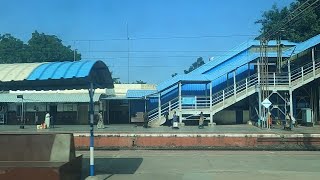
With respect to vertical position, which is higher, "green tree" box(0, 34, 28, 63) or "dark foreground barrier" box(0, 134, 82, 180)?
"green tree" box(0, 34, 28, 63)

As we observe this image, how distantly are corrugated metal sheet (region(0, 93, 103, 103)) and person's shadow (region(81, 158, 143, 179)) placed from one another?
24.0 metres

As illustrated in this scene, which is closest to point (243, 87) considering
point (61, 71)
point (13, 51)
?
point (61, 71)

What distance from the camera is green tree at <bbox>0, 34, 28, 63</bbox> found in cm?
9131

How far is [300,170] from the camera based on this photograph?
17016 mm

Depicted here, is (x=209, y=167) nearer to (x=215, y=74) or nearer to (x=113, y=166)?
(x=113, y=166)

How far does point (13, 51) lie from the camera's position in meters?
93.1

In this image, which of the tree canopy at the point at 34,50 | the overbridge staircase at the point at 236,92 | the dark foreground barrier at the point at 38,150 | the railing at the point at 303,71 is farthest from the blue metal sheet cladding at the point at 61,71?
the tree canopy at the point at 34,50

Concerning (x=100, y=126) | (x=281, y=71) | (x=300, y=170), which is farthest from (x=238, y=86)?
(x=300, y=170)

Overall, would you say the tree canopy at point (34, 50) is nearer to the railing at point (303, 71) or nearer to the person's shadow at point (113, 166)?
the railing at point (303, 71)

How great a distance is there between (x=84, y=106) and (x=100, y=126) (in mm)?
10385

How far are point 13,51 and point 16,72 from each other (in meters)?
81.4

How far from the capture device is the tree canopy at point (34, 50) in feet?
300

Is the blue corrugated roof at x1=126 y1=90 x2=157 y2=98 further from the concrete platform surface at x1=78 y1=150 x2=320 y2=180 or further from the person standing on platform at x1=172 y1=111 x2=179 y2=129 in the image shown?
the concrete platform surface at x1=78 y1=150 x2=320 y2=180

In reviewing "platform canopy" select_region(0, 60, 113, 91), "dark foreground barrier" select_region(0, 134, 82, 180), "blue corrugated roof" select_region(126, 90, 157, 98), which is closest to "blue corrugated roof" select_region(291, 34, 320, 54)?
"blue corrugated roof" select_region(126, 90, 157, 98)
